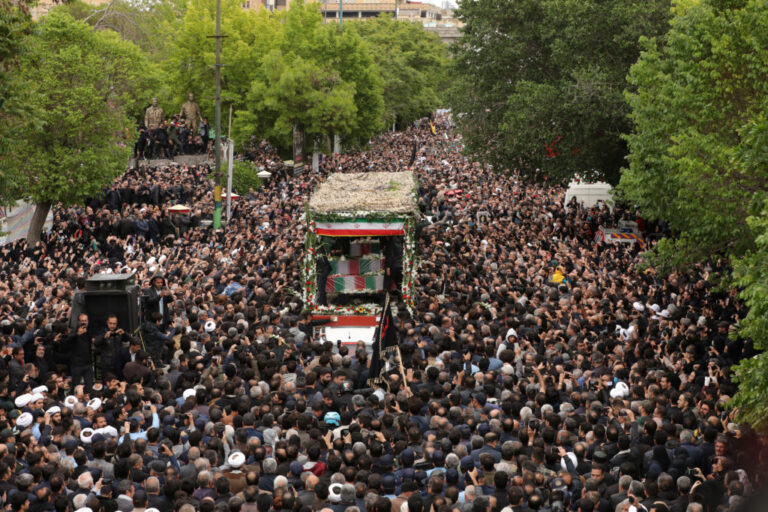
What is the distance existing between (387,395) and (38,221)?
71.5ft

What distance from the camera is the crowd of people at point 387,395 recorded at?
9.21m

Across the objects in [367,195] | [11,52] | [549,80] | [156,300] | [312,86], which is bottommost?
[156,300]

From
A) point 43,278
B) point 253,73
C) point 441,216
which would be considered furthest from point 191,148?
point 43,278

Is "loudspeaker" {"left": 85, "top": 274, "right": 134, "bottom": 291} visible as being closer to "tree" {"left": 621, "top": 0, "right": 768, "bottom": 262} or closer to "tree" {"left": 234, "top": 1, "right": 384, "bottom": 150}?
"tree" {"left": 621, "top": 0, "right": 768, "bottom": 262}

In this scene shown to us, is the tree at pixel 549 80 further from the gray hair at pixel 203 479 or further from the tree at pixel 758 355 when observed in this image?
the gray hair at pixel 203 479

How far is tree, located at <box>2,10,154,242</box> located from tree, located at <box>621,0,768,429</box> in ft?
59.2

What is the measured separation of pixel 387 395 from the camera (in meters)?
12.2

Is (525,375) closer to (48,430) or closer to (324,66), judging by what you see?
(48,430)

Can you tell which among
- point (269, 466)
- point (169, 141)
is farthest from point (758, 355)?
point (169, 141)

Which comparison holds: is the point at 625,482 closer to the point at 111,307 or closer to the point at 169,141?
the point at 111,307

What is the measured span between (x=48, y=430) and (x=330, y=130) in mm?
38148

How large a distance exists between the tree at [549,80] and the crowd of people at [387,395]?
5.69 metres

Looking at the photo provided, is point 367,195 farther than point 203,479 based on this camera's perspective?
Yes

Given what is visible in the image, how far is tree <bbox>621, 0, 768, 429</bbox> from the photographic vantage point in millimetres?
15367
